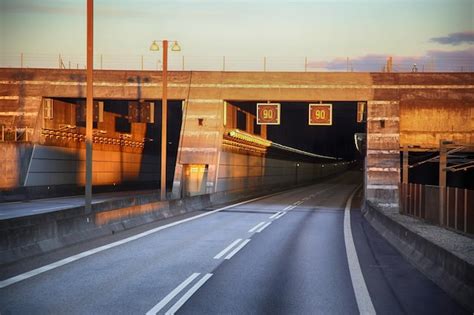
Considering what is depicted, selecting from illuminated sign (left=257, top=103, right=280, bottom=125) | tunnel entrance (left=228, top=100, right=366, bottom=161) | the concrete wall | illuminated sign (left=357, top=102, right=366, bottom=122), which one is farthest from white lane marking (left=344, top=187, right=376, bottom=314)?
the concrete wall

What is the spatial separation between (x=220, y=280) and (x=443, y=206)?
12569mm

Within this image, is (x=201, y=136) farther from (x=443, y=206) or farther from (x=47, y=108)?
(x=443, y=206)

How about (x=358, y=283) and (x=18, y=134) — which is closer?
(x=358, y=283)

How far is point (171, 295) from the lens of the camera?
28.5 ft

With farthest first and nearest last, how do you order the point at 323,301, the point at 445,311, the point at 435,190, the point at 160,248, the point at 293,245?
the point at 435,190 < the point at 293,245 < the point at 160,248 < the point at 323,301 < the point at 445,311

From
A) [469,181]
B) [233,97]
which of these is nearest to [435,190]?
[233,97]

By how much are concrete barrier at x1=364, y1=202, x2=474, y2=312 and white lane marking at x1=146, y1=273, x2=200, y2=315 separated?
15.3 ft

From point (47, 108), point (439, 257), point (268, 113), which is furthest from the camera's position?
point (47, 108)

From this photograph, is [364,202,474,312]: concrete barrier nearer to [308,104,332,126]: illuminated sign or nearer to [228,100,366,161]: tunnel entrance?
[308,104,332,126]: illuminated sign

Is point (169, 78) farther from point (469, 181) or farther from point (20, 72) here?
point (469, 181)

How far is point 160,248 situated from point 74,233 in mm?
2635

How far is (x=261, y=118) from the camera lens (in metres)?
36.0

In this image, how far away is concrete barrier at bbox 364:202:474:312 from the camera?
8391 mm

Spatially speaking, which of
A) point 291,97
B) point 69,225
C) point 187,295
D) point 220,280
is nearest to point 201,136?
point 291,97
